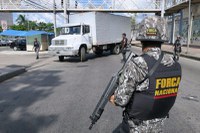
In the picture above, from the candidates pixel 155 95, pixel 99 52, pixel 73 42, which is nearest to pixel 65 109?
pixel 155 95

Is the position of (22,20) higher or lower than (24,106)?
higher

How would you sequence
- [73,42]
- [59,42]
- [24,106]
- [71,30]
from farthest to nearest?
[71,30], [59,42], [73,42], [24,106]

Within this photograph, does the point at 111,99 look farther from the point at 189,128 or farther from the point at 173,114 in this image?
the point at 173,114

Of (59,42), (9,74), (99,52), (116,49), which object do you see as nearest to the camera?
(9,74)

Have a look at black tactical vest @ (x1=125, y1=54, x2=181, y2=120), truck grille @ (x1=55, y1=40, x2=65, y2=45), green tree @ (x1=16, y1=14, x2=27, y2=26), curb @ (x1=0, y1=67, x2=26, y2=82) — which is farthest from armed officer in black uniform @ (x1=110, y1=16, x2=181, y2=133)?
green tree @ (x1=16, y1=14, x2=27, y2=26)

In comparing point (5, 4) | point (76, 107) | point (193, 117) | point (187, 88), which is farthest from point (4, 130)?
point (5, 4)

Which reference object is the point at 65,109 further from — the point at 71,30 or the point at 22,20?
the point at 22,20

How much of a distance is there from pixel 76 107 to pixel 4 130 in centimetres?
184

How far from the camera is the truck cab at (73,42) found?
54.6 feet

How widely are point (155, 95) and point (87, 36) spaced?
53.3ft

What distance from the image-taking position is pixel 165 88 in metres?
2.20

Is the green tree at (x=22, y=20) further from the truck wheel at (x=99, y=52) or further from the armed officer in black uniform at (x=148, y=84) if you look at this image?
the armed officer in black uniform at (x=148, y=84)

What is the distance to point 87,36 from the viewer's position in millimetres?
18094

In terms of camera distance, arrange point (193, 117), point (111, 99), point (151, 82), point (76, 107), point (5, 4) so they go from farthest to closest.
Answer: point (5, 4), point (76, 107), point (193, 117), point (111, 99), point (151, 82)
